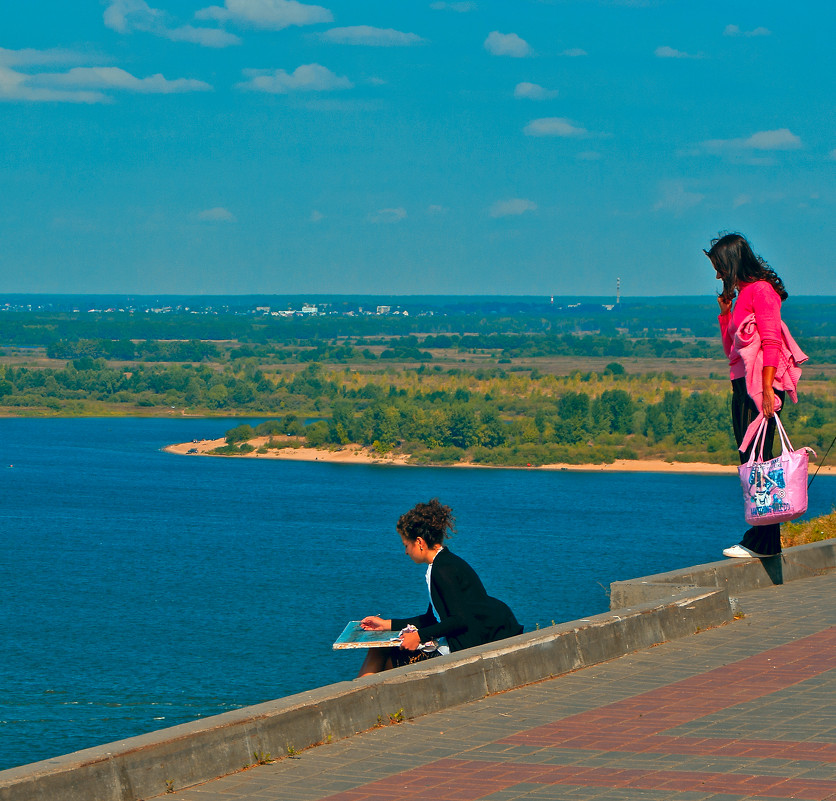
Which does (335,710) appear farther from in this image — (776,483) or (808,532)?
(808,532)

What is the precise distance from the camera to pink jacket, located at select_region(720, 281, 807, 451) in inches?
404

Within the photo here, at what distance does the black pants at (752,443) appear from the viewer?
418 inches

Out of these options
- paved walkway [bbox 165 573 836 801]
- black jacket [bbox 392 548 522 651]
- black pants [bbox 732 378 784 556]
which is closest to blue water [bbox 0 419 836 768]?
black pants [bbox 732 378 784 556]

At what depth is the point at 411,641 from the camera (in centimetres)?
789

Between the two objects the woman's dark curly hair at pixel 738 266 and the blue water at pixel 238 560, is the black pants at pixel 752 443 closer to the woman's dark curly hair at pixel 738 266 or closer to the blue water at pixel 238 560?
the woman's dark curly hair at pixel 738 266

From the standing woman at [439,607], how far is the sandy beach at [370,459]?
376 ft

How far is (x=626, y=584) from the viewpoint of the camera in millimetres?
10578

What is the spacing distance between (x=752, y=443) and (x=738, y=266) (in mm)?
1448

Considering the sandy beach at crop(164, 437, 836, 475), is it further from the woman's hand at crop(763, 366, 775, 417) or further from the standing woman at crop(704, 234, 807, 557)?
the woman's hand at crop(763, 366, 775, 417)

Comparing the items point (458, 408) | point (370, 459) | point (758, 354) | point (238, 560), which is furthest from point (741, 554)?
point (458, 408)

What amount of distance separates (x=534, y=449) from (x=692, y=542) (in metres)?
57.6

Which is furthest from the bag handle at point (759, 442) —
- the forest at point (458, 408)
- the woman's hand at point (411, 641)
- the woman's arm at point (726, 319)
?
the forest at point (458, 408)

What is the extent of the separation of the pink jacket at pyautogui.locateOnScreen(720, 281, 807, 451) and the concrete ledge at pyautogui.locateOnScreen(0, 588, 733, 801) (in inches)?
68.1

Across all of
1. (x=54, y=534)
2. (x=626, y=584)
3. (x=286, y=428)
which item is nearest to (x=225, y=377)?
(x=286, y=428)
